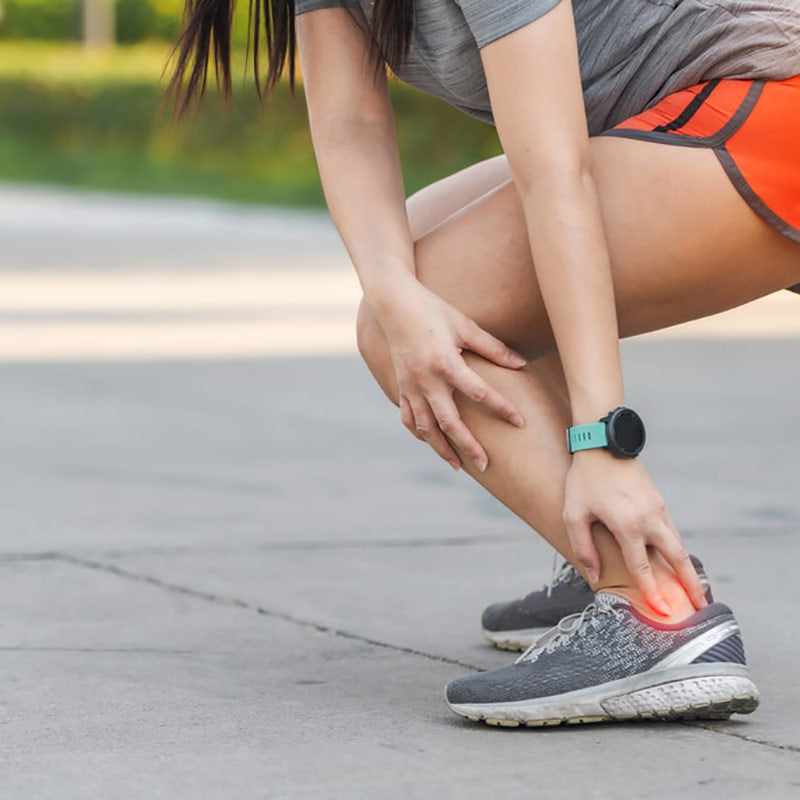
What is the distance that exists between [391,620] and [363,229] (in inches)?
32.9

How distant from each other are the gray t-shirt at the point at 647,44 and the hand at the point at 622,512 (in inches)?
19.0

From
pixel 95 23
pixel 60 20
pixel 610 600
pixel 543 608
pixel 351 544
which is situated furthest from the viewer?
pixel 60 20

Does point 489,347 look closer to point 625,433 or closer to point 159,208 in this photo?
point 625,433

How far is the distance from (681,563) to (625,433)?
0.18 m

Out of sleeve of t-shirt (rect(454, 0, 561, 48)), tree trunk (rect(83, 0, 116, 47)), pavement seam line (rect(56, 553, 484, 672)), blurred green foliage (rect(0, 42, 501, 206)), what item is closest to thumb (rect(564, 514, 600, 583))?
pavement seam line (rect(56, 553, 484, 672))

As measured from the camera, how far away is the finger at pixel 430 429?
235cm

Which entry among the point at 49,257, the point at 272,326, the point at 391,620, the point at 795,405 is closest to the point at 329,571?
the point at 391,620

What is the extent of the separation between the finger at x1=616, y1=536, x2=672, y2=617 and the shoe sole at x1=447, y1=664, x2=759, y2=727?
0.27ft

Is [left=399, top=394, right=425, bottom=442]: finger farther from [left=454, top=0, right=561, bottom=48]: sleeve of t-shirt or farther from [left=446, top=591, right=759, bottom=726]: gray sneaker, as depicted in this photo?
[left=454, top=0, right=561, bottom=48]: sleeve of t-shirt

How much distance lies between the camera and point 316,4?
8.11 feet

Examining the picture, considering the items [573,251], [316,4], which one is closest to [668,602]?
[573,251]

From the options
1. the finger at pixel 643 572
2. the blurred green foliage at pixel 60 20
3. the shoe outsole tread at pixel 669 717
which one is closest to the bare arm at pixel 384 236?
the finger at pixel 643 572

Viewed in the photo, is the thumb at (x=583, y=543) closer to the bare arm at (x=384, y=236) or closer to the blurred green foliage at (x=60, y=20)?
A: the bare arm at (x=384, y=236)

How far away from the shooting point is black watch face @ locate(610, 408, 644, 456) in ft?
7.27
